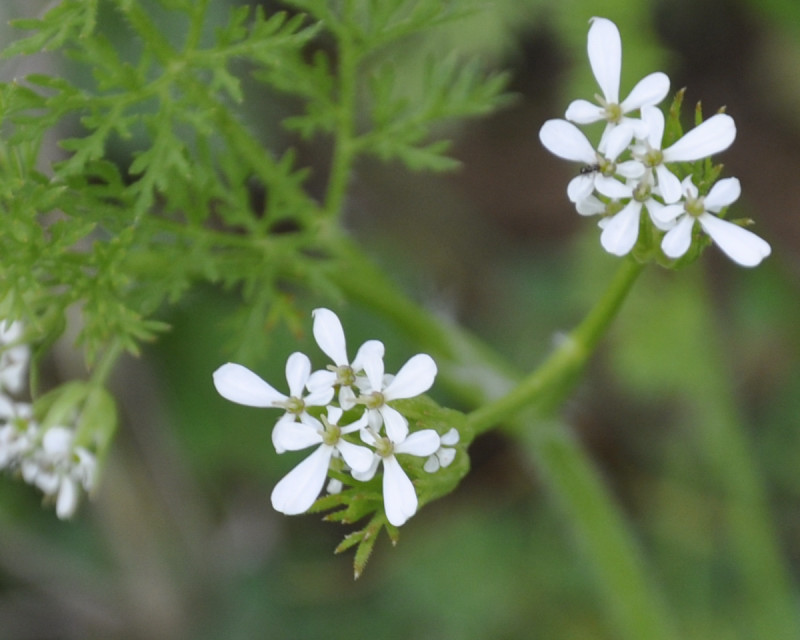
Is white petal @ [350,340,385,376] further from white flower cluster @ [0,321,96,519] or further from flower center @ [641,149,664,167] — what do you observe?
white flower cluster @ [0,321,96,519]

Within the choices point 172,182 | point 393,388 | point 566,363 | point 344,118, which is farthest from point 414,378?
point 344,118

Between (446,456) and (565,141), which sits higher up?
(565,141)

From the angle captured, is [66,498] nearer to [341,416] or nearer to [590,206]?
[341,416]

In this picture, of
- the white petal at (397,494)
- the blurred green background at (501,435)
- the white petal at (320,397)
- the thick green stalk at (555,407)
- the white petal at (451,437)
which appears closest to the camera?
the white petal at (397,494)

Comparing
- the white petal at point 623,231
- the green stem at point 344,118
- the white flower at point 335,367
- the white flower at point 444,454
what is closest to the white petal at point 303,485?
the white flower at point 335,367

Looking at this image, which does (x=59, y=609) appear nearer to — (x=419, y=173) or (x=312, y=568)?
(x=312, y=568)

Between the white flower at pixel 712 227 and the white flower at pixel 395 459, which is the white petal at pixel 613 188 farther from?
the white flower at pixel 395 459

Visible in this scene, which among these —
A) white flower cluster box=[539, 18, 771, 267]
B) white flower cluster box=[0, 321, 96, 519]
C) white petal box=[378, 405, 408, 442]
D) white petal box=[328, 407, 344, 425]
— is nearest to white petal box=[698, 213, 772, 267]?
white flower cluster box=[539, 18, 771, 267]
